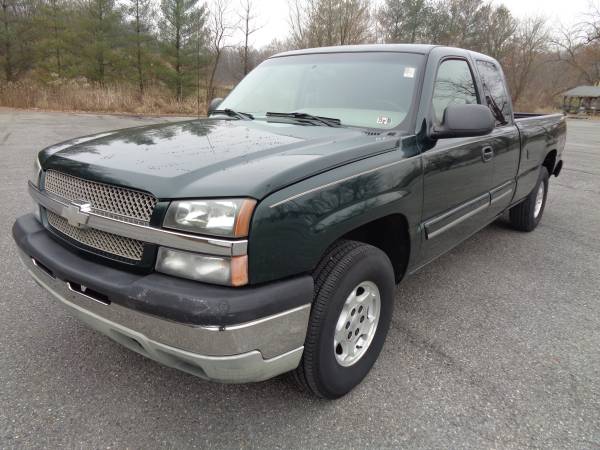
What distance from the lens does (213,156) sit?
6.42 ft

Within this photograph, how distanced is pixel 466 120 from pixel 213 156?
4.77 ft

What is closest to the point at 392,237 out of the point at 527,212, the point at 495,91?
the point at 495,91

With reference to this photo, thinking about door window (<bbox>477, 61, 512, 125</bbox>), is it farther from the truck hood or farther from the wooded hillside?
the wooded hillside

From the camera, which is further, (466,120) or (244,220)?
(466,120)

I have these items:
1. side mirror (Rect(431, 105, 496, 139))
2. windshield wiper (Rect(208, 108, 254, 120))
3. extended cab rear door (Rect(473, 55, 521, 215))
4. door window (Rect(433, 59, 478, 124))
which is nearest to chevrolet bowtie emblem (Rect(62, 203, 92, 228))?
windshield wiper (Rect(208, 108, 254, 120))

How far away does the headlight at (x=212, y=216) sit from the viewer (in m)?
1.59

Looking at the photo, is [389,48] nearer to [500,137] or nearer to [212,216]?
[500,137]

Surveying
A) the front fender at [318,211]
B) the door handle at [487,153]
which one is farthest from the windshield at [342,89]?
the door handle at [487,153]

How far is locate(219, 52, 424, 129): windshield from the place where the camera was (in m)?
2.68

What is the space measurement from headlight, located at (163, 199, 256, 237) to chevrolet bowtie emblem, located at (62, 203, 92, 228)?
1.50 feet

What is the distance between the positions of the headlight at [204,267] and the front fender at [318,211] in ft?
0.15

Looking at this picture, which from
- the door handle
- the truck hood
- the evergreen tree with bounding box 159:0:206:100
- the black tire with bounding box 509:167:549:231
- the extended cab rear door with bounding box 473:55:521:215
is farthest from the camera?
the evergreen tree with bounding box 159:0:206:100

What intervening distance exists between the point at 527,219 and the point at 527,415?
3247 mm

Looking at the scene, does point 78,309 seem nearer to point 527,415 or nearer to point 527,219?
point 527,415
